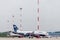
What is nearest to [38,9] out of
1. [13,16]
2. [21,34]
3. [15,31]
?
[13,16]

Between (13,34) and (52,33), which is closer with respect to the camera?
(13,34)

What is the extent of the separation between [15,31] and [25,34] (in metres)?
3.36

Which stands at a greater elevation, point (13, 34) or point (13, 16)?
point (13, 16)

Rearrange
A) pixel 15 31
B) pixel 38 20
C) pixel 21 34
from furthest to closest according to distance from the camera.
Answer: pixel 15 31 < pixel 21 34 < pixel 38 20

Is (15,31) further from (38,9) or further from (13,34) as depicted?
(38,9)

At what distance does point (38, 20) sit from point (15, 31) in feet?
144

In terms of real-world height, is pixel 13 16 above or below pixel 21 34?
above

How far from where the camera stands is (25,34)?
51062 millimetres

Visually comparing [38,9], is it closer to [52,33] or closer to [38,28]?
[38,28]

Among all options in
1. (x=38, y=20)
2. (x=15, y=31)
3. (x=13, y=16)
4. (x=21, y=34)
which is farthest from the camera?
(x=15, y=31)

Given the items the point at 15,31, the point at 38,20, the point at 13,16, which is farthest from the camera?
the point at 15,31

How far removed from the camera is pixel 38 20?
387 inches

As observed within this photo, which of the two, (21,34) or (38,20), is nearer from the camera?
(38,20)

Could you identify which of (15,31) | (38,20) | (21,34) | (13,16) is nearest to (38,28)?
(38,20)
